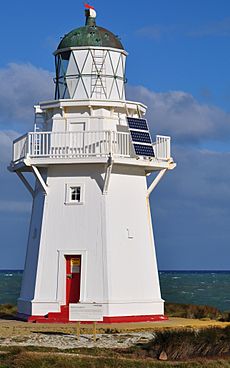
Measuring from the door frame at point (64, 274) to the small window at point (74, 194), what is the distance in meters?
1.40

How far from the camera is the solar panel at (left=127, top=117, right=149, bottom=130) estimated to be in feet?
79.0

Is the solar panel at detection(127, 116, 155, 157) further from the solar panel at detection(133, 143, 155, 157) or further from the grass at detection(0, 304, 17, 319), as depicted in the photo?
the grass at detection(0, 304, 17, 319)

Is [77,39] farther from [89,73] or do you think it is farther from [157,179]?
[157,179]

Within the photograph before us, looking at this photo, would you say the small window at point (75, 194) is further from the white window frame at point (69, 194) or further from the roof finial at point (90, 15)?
the roof finial at point (90, 15)

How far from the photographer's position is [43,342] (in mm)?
19016

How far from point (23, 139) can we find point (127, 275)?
4.97 m

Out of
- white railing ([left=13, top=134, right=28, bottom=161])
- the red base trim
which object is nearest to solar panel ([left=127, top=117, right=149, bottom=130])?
white railing ([left=13, top=134, right=28, bottom=161])

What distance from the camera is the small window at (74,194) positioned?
2394 centimetres

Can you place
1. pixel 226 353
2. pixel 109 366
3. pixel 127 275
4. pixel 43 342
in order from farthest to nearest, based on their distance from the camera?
pixel 127 275, pixel 43 342, pixel 226 353, pixel 109 366

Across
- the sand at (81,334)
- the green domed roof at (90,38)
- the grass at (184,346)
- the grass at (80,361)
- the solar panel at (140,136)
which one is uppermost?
the green domed roof at (90,38)

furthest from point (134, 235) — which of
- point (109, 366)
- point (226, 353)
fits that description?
point (109, 366)

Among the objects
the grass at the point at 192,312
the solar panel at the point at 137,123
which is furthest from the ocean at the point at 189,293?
the solar panel at the point at 137,123

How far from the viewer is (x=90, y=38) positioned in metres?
24.4

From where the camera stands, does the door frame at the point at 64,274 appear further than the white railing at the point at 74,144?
No
